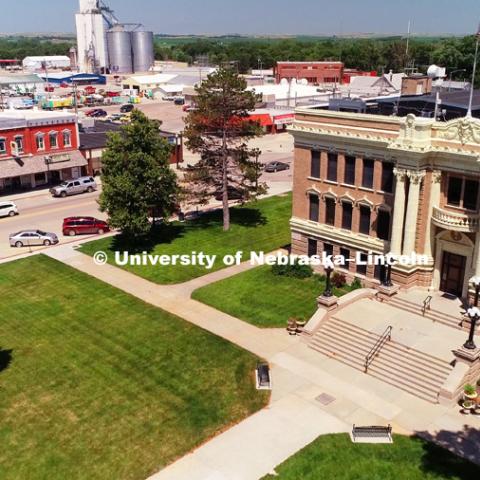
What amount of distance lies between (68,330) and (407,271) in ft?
67.9

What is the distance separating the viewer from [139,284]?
4041 cm

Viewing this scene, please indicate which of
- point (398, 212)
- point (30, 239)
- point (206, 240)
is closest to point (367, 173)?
point (398, 212)

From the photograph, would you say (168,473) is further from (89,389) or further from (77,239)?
(77,239)

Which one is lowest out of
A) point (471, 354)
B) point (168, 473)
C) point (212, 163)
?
→ point (168, 473)

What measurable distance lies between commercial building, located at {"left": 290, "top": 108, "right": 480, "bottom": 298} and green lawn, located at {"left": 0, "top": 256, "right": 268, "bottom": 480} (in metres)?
11.8

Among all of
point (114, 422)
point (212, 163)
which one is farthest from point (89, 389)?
point (212, 163)

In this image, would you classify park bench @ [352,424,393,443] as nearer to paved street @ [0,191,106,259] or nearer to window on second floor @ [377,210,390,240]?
window on second floor @ [377,210,390,240]

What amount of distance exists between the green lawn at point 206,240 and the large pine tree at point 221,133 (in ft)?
7.45

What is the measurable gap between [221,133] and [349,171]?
1493 centimetres

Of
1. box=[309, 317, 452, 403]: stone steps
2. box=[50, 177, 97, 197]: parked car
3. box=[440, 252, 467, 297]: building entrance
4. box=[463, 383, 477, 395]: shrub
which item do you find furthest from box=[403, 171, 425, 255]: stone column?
box=[50, 177, 97, 197]: parked car

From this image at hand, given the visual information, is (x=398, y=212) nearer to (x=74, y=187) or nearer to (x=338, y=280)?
(x=338, y=280)

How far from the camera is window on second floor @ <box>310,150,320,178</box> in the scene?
38.8 meters

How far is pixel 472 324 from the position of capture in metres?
26.6

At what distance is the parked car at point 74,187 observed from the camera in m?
63.3
